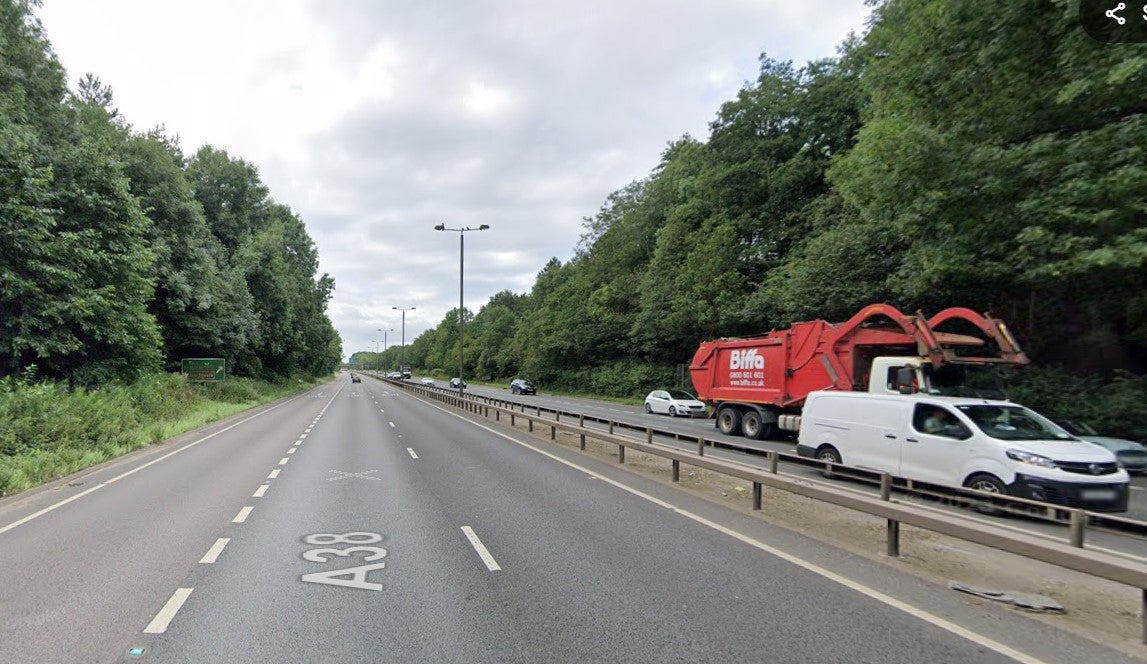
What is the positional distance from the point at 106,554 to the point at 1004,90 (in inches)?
770

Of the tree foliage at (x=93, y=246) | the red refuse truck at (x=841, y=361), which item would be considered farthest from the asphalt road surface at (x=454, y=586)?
the tree foliage at (x=93, y=246)

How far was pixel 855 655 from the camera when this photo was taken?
392 cm

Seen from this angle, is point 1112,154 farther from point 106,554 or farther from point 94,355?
point 94,355

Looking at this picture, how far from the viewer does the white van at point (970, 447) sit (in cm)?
779

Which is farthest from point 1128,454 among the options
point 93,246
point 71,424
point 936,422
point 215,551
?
point 93,246

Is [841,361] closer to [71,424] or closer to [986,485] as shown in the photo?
[986,485]

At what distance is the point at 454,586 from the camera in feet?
17.4

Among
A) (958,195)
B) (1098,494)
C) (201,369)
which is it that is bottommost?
(1098,494)

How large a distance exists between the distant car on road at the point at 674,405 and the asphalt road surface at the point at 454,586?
19447mm

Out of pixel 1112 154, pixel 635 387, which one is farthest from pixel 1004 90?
pixel 635 387

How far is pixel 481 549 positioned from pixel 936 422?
24.6 ft

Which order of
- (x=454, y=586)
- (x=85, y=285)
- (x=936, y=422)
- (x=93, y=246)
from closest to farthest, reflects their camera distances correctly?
(x=454, y=586) → (x=936, y=422) → (x=85, y=285) → (x=93, y=246)

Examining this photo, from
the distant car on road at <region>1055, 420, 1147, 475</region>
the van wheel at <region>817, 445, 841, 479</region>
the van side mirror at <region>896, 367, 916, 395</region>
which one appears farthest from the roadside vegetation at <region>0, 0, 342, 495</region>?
the distant car on road at <region>1055, 420, 1147, 475</region>

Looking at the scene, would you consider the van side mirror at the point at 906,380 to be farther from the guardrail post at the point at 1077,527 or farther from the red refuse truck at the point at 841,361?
the guardrail post at the point at 1077,527
